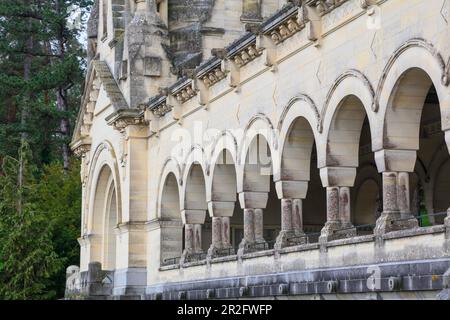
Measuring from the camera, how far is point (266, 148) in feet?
75.7

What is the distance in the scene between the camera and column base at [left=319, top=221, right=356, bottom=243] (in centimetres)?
1858

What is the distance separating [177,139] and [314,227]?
507 centimetres

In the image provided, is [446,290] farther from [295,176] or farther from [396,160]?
[295,176]

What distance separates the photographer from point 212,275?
82.2ft

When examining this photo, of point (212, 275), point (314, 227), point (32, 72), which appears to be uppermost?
point (32, 72)

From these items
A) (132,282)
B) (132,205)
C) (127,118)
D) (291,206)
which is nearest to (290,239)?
(291,206)

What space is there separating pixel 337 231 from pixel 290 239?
2272mm

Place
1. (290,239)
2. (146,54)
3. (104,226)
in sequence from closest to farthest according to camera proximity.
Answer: (290,239), (146,54), (104,226)

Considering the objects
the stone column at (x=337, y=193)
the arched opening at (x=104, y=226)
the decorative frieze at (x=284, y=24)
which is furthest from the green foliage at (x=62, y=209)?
the stone column at (x=337, y=193)

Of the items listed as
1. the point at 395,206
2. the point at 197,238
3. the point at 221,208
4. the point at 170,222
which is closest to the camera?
the point at 395,206

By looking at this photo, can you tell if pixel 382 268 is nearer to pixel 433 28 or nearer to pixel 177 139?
pixel 433 28

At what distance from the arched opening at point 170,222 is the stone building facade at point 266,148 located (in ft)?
0.16

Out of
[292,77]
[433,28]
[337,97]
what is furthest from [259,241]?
[433,28]

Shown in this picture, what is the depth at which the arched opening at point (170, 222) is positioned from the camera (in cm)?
2939
